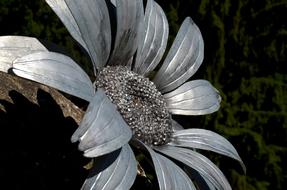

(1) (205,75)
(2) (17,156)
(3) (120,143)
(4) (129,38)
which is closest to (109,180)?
(3) (120,143)

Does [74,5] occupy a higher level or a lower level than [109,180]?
higher

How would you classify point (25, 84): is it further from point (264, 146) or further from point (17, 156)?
point (264, 146)

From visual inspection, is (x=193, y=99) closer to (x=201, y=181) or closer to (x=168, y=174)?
(x=201, y=181)

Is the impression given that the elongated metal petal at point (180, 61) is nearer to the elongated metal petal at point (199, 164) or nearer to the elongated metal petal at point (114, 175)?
the elongated metal petal at point (199, 164)

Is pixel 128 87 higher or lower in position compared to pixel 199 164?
higher

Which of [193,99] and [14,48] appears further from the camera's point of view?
[193,99]

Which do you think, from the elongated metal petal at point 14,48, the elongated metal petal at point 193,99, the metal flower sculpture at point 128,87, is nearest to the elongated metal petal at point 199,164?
the metal flower sculpture at point 128,87

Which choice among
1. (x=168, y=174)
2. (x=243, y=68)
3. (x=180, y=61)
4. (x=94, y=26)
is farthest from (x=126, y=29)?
(x=243, y=68)
